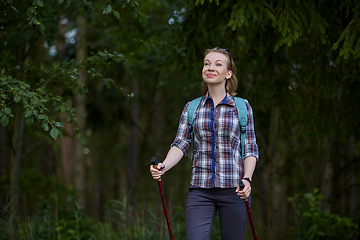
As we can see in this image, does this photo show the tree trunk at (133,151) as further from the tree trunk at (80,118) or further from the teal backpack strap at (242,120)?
the teal backpack strap at (242,120)

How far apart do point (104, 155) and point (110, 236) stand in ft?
44.9

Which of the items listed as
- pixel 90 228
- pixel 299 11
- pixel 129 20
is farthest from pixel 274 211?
pixel 129 20

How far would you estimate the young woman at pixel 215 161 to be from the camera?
2.74m

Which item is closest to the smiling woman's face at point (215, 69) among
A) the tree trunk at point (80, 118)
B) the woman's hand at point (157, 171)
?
the woman's hand at point (157, 171)

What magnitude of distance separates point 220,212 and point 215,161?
0.39 meters

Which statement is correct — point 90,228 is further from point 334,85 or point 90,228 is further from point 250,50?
point 334,85

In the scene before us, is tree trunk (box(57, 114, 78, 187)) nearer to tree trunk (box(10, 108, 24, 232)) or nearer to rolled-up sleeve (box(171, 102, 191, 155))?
tree trunk (box(10, 108, 24, 232))

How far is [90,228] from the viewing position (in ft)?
18.2

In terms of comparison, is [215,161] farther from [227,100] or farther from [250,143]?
[227,100]

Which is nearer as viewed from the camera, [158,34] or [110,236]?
[110,236]

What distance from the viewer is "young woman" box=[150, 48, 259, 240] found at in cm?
274

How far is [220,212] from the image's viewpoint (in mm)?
2791

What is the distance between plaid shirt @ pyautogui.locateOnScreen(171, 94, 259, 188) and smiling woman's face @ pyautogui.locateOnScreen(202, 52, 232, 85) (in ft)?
0.61

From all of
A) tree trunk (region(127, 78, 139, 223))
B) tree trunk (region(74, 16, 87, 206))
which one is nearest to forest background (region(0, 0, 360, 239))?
tree trunk (region(74, 16, 87, 206))
